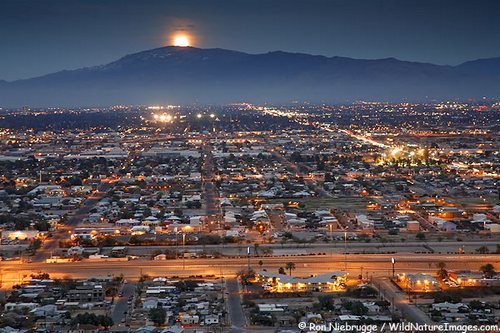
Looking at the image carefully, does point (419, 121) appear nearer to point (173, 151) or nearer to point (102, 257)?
point (173, 151)

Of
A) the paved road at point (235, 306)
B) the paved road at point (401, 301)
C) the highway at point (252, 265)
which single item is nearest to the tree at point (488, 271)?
the highway at point (252, 265)

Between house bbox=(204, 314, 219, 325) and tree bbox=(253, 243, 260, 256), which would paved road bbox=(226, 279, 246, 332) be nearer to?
house bbox=(204, 314, 219, 325)

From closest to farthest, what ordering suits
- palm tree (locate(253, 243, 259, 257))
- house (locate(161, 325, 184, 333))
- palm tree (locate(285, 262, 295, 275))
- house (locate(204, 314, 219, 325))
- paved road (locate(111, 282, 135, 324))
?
house (locate(161, 325, 184, 333))
house (locate(204, 314, 219, 325))
paved road (locate(111, 282, 135, 324))
palm tree (locate(285, 262, 295, 275))
palm tree (locate(253, 243, 259, 257))

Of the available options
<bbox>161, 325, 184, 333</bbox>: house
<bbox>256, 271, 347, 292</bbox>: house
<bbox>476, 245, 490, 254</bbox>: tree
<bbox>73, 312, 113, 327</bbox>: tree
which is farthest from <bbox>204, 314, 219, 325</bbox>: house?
<bbox>476, 245, 490, 254</bbox>: tree

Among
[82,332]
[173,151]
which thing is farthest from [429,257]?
[173,151]

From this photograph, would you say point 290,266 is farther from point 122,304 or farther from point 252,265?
point 122,304

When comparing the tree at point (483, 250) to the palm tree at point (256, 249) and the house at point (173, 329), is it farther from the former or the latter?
the house at point (173, 329)
